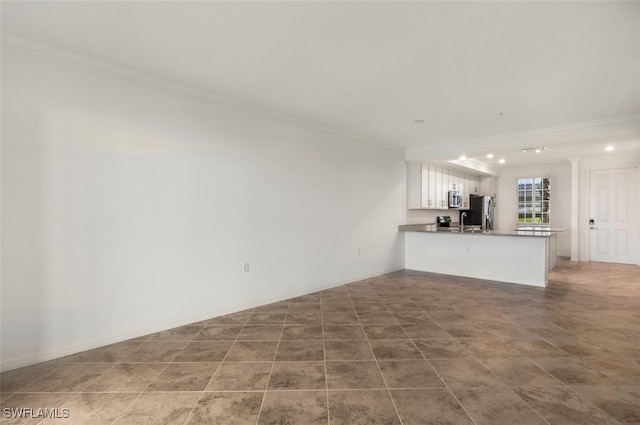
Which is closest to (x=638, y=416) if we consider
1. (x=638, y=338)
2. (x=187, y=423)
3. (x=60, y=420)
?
(x=638, y=338)

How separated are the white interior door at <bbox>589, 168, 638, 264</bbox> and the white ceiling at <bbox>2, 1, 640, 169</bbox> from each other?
3966mm

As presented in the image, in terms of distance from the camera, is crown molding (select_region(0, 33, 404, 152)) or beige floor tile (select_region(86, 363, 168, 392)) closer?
beige floor tile (select_region(86, 363, 168, 392))

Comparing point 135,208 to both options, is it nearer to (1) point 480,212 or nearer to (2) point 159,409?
(2) point 159,409

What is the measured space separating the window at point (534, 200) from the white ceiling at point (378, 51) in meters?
4.65

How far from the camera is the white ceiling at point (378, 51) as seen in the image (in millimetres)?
2057

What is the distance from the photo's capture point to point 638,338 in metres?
2.88

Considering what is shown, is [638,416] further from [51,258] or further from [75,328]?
[51,258]

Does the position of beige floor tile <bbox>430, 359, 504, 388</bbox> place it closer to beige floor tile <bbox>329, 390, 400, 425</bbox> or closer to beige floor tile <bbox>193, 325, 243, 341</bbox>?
beige floor tile <bbox>329, 390, 400, 425</bbox>

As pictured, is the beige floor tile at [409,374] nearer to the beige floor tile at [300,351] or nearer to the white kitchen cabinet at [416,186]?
the beige floor tile at [300,351]

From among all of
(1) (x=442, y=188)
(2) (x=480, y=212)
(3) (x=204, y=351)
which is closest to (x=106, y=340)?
(3) (x=204, y=351)

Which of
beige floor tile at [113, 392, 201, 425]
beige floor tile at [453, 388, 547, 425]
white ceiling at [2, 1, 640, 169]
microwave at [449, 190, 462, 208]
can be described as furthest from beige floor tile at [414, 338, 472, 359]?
microwave at [449, 190, 462, 208]

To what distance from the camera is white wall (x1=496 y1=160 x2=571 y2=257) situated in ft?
25.8

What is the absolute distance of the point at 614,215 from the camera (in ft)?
22.8

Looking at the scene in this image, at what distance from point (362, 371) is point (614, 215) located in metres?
8.06
